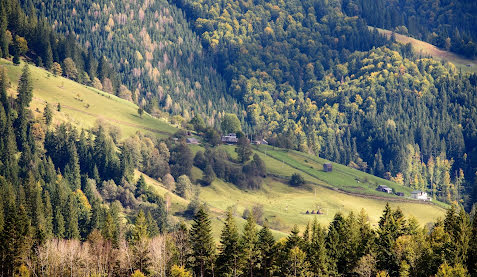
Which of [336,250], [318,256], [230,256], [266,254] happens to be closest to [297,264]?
[318,256]

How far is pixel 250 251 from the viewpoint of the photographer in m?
157

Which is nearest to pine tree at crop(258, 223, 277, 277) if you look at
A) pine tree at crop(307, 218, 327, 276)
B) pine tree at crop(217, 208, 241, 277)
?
pine tree at crop(217, 208, 241, 277)

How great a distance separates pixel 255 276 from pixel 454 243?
123 ft

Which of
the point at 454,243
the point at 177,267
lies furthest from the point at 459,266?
the point at 177,267

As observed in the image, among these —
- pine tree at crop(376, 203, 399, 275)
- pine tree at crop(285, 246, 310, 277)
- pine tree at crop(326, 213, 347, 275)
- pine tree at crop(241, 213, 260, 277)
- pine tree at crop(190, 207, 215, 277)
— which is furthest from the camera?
pine tree at crop(190, 207, 215, 277)

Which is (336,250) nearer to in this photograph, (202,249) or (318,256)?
(318,256)

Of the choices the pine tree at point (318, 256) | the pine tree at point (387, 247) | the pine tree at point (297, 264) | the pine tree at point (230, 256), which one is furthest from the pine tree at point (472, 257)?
the pine tree at point (230, 256)

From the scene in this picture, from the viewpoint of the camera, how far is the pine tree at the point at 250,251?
157125 millimetres

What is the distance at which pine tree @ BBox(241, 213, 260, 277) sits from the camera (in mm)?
157125

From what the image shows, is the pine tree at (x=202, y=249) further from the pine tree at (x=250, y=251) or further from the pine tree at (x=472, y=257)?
the pine tree at (x=472, y=257)

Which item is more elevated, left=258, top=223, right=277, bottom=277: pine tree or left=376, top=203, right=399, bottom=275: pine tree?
left=376, top=203, right=399, bottom=275: pine tree

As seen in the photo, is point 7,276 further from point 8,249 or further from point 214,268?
point 214,268

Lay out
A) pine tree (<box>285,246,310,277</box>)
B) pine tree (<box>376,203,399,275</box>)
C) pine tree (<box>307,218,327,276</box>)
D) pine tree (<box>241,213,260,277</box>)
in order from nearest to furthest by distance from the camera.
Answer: pine tree (<box>285,246,310,277</box>) → pine tree (<box>307,218,327,276</box>) → pine tree (<box>376,203,399,275</box>) → pine tree (<box>241,213,260,277</box>)

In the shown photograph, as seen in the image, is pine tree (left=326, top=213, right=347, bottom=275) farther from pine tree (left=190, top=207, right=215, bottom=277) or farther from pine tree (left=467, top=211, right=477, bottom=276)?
pine tree (left=467, top=211, right=477, bottom=276)
